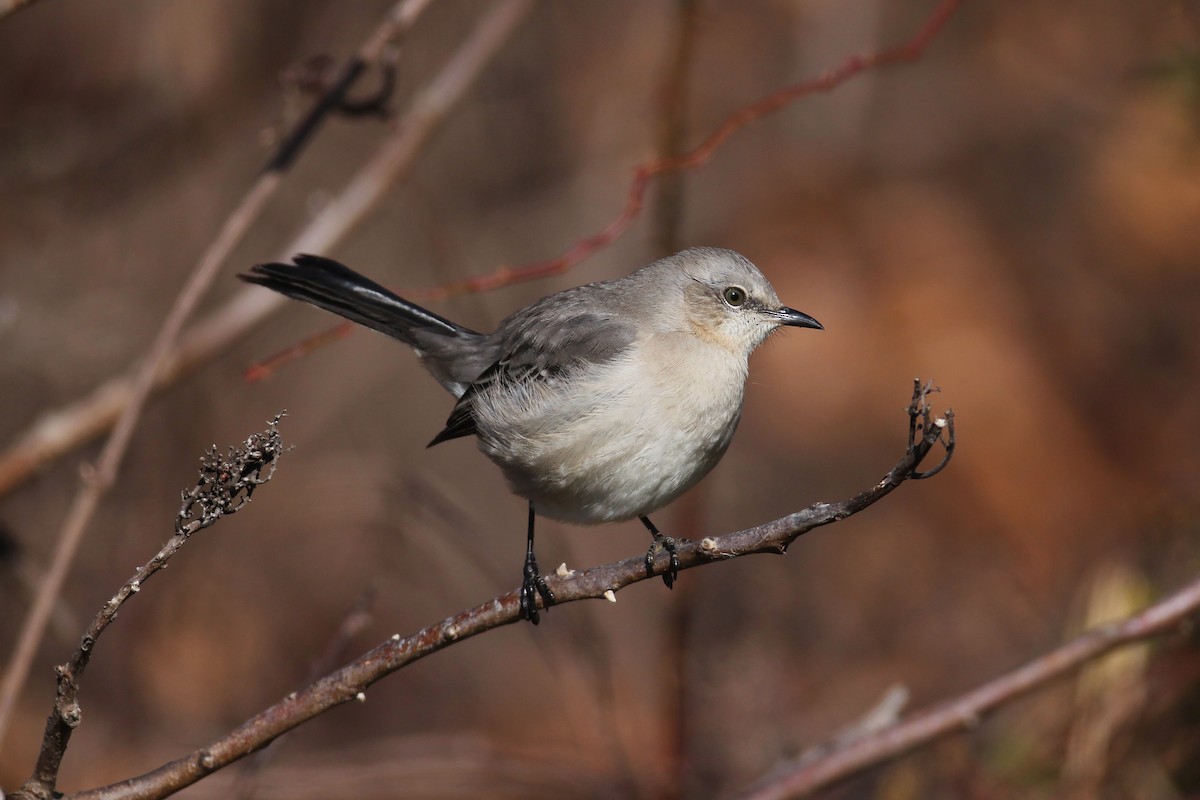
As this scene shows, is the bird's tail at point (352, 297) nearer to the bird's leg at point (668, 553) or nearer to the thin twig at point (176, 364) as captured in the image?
the thin twig at point (176, 364)

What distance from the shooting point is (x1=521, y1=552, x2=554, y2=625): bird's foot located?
10.3ft

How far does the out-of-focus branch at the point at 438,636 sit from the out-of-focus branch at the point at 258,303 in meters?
1.57

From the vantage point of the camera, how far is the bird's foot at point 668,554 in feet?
8.82

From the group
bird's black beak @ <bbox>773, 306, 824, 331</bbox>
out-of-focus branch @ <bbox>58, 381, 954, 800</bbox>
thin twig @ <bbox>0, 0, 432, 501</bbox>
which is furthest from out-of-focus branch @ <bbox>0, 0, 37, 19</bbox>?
bird's black beak @ <bbox>773, 306, 824, 331</bbox>

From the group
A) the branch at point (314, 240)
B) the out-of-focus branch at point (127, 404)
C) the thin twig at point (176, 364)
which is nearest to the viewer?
the out-of-focus branch at point (127, 404)

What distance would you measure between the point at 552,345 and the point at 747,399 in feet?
20.7

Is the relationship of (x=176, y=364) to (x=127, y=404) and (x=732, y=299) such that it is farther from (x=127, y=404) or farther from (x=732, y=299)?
(x=732, y=299)

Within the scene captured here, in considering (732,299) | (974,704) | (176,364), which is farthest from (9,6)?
(974,704)

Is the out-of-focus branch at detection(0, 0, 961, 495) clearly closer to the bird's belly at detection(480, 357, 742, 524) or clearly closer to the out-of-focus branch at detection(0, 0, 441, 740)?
the out-of-focus branch at detection(0, 0, 441, 740)

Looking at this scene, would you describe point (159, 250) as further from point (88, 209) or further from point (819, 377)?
point (819, 377)

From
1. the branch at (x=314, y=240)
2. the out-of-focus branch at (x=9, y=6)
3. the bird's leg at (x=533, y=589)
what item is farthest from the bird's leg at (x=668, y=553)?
the out-of-focus branch at (x=9, y=6)

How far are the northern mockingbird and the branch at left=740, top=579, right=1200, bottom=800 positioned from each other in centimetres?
71

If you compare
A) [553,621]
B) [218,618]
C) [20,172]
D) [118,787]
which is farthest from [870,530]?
[118,787]

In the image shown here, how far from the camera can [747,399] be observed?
10352 millimetres
